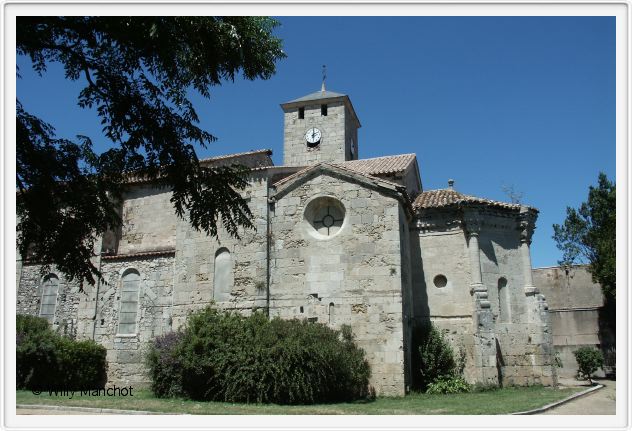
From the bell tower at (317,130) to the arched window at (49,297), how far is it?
12630 millimetres

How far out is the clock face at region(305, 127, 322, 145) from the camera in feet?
92.0

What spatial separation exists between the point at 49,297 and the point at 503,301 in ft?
57.1

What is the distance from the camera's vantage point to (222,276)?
17734 millimetres

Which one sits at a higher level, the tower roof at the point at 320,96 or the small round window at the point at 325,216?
the tower roof at the point at 320,96

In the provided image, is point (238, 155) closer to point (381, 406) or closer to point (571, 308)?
point (381, 406)

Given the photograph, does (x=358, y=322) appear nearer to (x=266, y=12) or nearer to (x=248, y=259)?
(x=248, y=259)

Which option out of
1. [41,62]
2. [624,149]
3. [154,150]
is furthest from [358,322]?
[41,62]

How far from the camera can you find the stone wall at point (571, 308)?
91.5ft

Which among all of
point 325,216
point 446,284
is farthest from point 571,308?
point 325,216

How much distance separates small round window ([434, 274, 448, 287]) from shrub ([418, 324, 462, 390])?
1.79 meters

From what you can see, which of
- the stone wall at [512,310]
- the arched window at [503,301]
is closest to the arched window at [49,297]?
the stone wall at [512,310]

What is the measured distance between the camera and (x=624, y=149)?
26.0ft

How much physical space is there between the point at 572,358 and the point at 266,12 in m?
26.1

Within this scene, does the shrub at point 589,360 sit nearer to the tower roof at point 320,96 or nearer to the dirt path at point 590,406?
the dirt path at point 590,406
